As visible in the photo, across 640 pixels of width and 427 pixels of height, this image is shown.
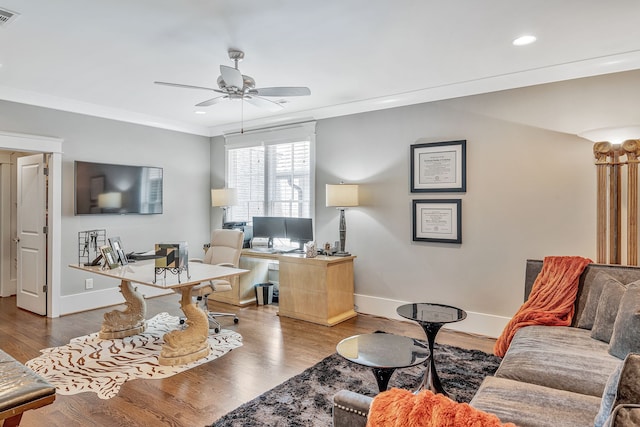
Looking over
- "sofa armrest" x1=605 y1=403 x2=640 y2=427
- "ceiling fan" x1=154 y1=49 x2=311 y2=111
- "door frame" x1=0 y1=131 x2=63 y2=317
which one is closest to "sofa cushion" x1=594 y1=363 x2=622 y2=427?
"sofa armrest" x1=605 y1=403 x2=640 y2=427

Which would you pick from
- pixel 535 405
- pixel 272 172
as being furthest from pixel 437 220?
pixel 535 405

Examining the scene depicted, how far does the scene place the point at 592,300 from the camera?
8.71ft

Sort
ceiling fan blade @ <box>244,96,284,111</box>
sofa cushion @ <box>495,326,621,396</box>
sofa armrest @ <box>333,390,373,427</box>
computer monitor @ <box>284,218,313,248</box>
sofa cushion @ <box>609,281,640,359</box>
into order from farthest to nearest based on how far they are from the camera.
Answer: computer monitor @ <box>284,218,313,248</box> < ceiling fan blade @ <box>244,96,284,111</box> < sofa cushion @ <box>609,281,640,359</box> < sofa cushion @ <box>495,326,621,396</box> < sofa armrest @ <box>333,390,373,427</box>

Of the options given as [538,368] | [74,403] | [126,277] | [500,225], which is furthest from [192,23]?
[500,225]

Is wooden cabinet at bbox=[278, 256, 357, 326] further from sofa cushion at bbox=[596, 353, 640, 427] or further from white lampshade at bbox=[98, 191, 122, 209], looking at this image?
sofa cushion at bbox=[596, 353, 640, 427]

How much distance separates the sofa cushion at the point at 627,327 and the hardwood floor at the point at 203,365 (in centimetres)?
146

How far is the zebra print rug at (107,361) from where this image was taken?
2822 mm

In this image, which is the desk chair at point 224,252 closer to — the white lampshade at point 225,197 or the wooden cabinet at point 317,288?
the wooden cabinet at point 317,288

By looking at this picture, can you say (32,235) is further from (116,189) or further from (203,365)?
(203,365)

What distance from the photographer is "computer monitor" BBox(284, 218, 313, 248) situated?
4.85 m

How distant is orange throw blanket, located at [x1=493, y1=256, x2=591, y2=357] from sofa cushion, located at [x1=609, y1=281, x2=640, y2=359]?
22.4 inches

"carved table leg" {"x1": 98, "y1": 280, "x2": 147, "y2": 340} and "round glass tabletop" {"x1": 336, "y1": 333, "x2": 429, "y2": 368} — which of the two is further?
"carved table leg" {"x1": 98, "y1": 280, "x2": 147, "y2": 340}

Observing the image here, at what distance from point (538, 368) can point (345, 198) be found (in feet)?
9.21

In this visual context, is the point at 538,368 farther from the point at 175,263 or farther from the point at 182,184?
the point at 182,184
